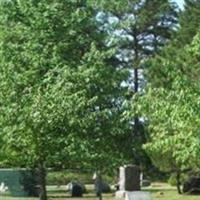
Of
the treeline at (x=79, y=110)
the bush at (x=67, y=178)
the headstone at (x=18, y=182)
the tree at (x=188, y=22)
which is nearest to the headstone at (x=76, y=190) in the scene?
the bush at (x=67, y=178)

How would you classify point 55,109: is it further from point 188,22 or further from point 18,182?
point 188,22

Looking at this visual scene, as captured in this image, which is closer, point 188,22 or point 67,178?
point 67,178

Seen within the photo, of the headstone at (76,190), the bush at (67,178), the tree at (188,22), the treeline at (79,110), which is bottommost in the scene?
the headstone at (76,190)

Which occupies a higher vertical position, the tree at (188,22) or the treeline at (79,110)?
the tree at (188,22)

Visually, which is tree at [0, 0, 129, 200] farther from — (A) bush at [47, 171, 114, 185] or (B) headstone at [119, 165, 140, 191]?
(A) bush at [47, 171, 114, 185]

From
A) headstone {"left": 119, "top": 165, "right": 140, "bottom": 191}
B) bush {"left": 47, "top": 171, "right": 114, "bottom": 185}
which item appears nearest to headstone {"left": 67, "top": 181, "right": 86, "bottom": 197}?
bush {"left": 47, "top": 171, "right": 114, "bottom": 185}

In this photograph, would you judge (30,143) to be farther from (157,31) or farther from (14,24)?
(157,31)

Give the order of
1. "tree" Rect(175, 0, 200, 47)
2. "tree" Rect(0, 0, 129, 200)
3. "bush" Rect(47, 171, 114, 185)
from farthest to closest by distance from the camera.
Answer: "tree" Rect(175, 0, 200, 47), "bush" Rect(47, 171, 114, 185), "tree" Rect(0, 0, 129, 200)

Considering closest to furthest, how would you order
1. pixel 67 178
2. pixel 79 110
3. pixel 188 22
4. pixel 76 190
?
pixel 79 110
pixel 76 190
pixel 67 178
pixel 188 22

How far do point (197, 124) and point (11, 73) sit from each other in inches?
415

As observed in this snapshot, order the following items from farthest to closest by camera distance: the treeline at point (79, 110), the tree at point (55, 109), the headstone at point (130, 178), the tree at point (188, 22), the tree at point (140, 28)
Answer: the tree at point (140, 28) → the tree at point (188, 22) → the headstone at point (130, 178) → the tree at point (55, 109) → the treeline at point (79, 110)

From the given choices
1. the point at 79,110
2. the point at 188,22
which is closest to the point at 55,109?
the point at 79,110

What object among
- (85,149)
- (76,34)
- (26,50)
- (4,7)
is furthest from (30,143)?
(4,7)

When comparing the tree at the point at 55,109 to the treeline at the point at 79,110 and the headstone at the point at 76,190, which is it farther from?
the headstone at the point at 76,190
